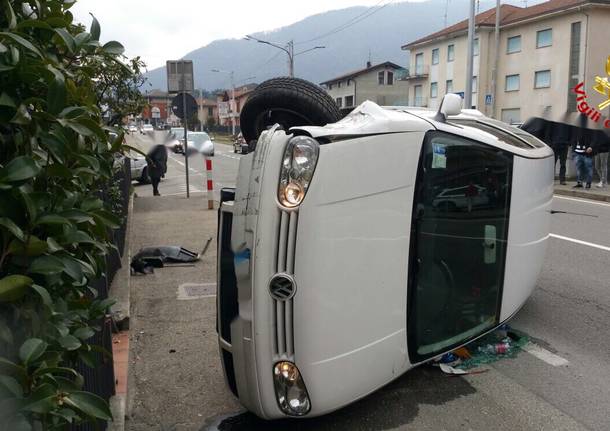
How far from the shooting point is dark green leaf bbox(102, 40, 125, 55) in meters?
1.87

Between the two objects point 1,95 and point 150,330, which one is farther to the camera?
point 150,330

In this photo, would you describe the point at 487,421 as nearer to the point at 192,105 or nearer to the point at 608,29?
the point at 192,105

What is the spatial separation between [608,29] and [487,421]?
4316cm

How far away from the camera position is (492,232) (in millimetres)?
4148

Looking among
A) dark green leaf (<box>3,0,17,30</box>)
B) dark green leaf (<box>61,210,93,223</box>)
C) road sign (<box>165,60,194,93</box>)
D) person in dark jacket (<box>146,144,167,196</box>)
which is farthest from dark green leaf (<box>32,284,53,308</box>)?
road sign (<box>165,60,194,93</box>)

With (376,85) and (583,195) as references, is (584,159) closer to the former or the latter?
(583,195)

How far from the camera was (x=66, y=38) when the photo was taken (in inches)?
62.9

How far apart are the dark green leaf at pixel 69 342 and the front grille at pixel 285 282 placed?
56.5 inches

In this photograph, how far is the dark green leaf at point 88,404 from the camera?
143 cm

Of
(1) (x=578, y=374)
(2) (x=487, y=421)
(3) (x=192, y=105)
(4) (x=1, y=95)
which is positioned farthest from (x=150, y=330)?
(3) (x=192, y=105)

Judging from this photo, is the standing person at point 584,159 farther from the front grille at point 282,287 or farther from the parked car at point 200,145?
the front grille at point 282,287

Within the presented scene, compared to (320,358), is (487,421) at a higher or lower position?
lower

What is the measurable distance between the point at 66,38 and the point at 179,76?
13957 mm

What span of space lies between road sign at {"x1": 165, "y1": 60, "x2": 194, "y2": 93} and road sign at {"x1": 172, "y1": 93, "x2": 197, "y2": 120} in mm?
417
